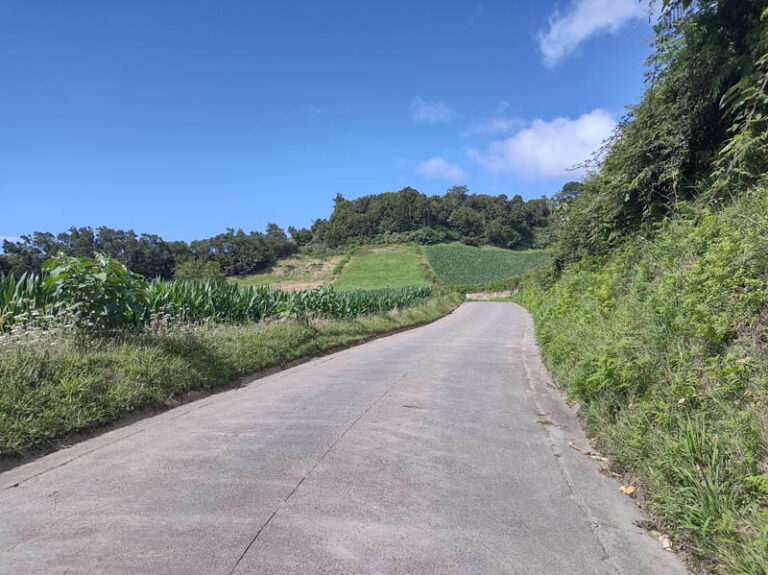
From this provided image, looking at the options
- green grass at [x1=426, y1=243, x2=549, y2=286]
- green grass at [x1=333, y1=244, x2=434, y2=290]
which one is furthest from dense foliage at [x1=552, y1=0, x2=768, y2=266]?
green grass at [x1=426, y1=243, x2=549, y2=286]

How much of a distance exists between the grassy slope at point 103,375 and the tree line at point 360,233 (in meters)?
54.5

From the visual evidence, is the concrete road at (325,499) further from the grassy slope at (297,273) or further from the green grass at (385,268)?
the grassy slope at (297,273)

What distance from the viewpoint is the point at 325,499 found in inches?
120

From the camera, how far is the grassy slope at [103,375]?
13.8 feet

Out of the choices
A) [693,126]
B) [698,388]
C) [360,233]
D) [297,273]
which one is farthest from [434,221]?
[698,388]

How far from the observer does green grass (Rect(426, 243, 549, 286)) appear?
73769 millimetres

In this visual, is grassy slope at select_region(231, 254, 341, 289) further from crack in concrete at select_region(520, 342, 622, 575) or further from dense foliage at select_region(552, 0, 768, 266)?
crack in concrete at select_region(520, 342, 622, 575)

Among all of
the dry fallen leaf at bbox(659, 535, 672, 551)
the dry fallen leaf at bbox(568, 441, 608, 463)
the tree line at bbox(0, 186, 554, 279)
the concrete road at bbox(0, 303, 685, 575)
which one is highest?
the tree line at bbox(0, 186, 554, 279)

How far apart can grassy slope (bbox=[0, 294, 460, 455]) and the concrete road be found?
36 centimetres

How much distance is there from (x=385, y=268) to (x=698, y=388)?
242 feet

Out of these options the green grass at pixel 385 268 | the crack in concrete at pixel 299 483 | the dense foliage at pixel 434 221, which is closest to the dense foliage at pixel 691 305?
the crack in concrete at pixel 299 483

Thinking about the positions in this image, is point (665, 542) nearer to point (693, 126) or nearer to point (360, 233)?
point (693, 126)

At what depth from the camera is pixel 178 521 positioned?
2.71 metres

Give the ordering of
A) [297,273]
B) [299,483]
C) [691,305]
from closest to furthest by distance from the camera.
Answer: [299,483], [691,305], [297,273]
